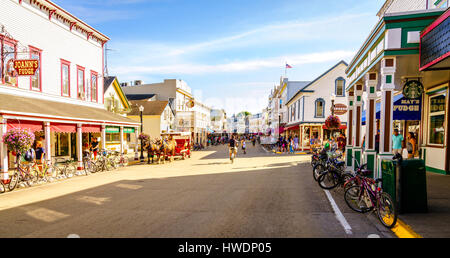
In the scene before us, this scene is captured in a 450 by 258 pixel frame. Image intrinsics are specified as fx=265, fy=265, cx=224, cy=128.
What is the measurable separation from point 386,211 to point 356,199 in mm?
1356

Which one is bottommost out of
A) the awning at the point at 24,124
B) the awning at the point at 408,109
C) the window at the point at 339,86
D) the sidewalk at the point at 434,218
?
the sidewalk at the point at 434,218

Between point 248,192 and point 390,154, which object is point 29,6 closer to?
point 248,192

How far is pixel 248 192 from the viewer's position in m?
8.98

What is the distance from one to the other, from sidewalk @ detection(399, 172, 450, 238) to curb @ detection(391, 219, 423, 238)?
76mm

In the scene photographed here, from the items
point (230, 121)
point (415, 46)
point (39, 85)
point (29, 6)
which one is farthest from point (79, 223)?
point (230, 121)

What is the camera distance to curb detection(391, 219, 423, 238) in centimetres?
492

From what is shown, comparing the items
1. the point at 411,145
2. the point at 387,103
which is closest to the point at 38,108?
the point at 387,103

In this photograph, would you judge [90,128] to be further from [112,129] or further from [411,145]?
[411,145]

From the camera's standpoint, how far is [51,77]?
15438 mm

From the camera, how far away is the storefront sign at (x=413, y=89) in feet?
30.2

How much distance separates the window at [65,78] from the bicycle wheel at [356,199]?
1664 centimetres

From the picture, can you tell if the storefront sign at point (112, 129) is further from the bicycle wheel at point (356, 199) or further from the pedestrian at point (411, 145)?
the pedestrian at point (411, 145)

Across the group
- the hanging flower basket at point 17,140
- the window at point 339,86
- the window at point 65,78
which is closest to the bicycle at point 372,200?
the hanging flower basket at point 17,140
